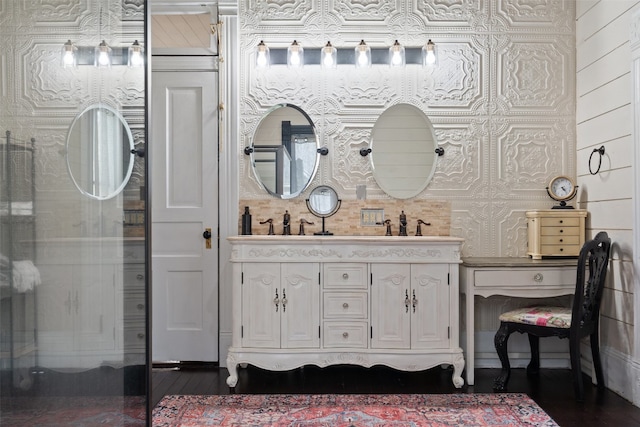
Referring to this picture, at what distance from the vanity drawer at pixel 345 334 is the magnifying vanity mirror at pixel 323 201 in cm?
85

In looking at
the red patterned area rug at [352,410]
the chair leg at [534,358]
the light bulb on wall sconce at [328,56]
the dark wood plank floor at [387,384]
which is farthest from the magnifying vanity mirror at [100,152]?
the chair leg at [534,358]

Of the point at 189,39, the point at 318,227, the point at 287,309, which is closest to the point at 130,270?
the point at 287,309

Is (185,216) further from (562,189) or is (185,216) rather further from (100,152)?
(562,189)

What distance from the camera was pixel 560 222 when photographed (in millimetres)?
3428

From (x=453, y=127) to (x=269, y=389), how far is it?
2239 millimetres

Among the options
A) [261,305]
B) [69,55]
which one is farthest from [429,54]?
[69,55]

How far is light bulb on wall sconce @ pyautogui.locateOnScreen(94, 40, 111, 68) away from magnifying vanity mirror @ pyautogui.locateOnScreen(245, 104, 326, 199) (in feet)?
7.55

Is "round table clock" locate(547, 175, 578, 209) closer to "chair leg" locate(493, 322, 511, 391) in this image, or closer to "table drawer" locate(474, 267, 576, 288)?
"table drawer" locate(474, 267, 576, 288)

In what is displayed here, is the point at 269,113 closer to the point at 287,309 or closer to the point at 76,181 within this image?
the point at 287,309

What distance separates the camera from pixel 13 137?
0.97 meters

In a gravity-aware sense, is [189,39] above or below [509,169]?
above

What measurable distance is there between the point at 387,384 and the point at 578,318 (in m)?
1.22

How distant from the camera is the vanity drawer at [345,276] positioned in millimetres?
3197

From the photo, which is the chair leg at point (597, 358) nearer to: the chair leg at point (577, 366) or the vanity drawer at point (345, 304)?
the chair leg at point (577, 366)
